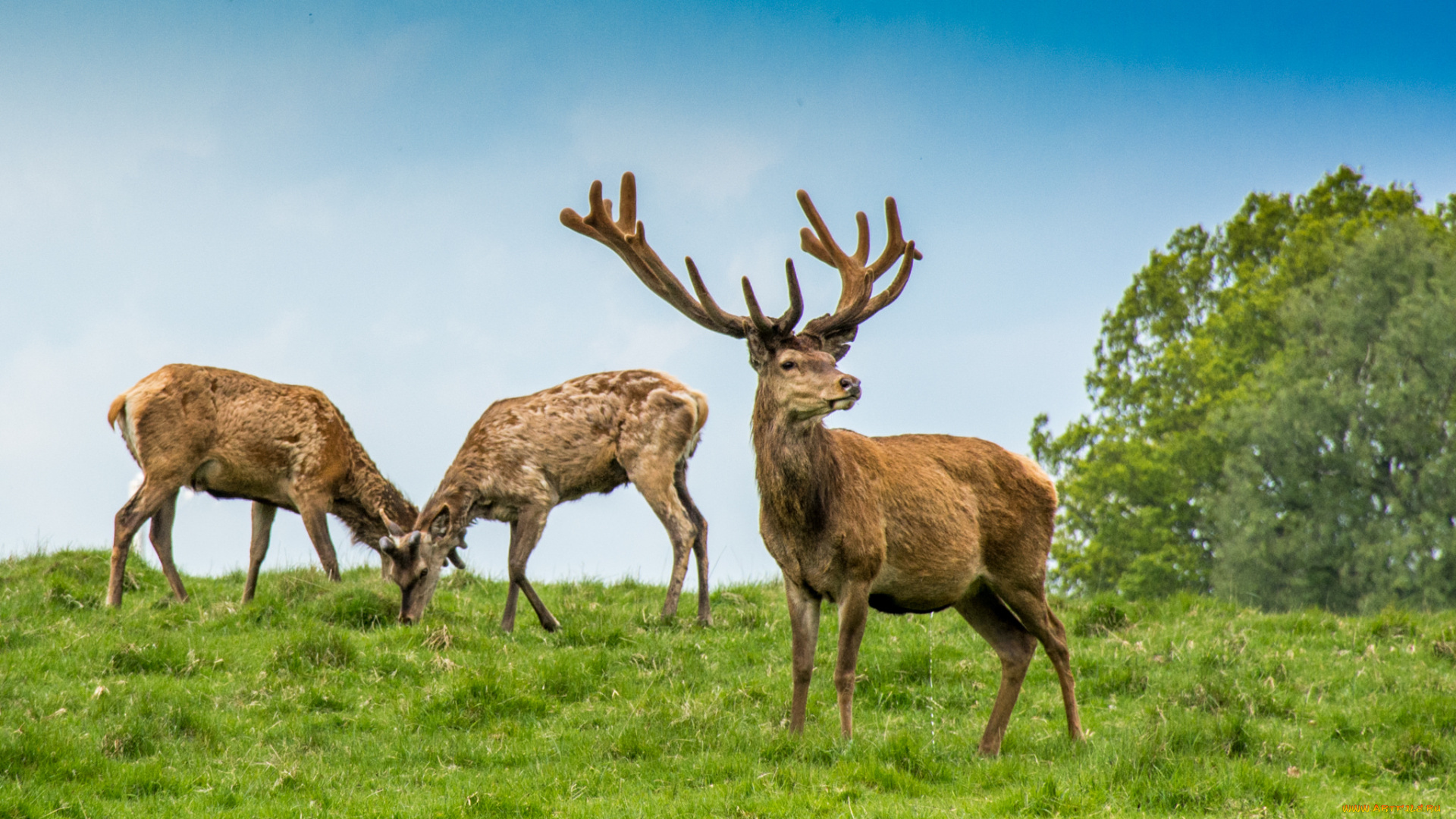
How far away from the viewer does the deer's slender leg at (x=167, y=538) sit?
1182cm

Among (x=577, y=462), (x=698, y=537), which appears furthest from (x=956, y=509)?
(x=577, y=462)

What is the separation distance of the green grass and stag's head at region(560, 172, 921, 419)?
188 centimetres

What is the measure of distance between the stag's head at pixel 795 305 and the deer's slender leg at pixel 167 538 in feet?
19.7

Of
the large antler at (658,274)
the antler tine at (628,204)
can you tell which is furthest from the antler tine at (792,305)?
the antler tine at (628,204)

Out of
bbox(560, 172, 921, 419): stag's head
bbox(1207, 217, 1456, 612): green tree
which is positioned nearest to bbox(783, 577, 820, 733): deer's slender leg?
bbox(560, 172, 921, 419): stag's head

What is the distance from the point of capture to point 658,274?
7.60m

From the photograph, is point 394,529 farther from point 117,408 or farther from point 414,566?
point 117,408

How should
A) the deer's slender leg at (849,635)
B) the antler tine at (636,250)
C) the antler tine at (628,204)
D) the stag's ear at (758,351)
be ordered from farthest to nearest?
1. the antler tine at (628,204)
2. the antler tine at (636,250)
3. the stag's ear at (758,351)
4. the deer's slender leg at (849,635)

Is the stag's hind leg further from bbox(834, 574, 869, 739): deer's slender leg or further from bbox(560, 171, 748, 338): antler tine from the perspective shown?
bbox(834, 574, 869, 739): deer's slender leg

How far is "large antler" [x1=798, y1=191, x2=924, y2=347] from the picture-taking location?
729 centimetres

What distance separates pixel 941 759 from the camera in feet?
22.4

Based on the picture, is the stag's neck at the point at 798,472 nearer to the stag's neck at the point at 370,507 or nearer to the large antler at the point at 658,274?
the large antler at the point at 658,274

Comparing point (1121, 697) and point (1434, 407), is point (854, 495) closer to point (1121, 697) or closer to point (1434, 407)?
point (1121, 697)

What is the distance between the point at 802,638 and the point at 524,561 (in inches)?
180
